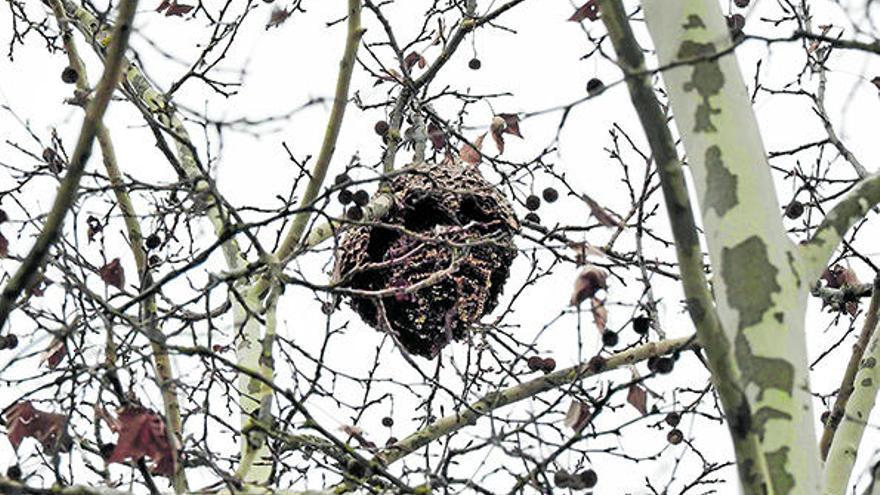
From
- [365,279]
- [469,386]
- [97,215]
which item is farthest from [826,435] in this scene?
[97,215]

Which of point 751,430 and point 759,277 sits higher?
point 759,277

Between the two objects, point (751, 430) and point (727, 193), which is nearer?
point (751, 430)

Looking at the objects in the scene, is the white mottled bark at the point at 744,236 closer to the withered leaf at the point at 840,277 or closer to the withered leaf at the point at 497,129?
the withered leaf at the point at 497,129

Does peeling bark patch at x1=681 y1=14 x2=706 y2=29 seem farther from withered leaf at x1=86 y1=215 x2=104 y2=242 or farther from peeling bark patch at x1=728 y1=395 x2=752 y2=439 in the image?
withered leaf at x1=86 y1=215 x2=104 y2=242

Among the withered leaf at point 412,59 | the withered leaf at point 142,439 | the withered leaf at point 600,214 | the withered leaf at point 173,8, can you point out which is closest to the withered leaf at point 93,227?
the withered leaf at point 173,8

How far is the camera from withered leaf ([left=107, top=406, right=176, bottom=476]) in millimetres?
2854

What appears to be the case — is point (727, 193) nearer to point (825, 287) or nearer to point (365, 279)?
point (365, 279)

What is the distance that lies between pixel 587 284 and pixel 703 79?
500 millimetres

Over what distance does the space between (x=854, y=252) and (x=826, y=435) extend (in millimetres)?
868

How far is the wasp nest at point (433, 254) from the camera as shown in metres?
3.93

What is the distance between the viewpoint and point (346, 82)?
4.04 metres

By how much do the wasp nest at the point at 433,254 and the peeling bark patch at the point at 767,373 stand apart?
4.36 feet

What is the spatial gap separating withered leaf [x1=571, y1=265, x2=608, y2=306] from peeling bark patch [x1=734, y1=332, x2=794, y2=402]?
0.43 m

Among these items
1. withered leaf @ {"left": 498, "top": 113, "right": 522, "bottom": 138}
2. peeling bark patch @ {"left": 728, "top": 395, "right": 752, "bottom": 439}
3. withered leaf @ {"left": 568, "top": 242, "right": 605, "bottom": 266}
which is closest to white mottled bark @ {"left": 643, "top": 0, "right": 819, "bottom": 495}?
peeling bark patch @ {"left": 728, "top": 395, "right": 752, "bottom": 439}
